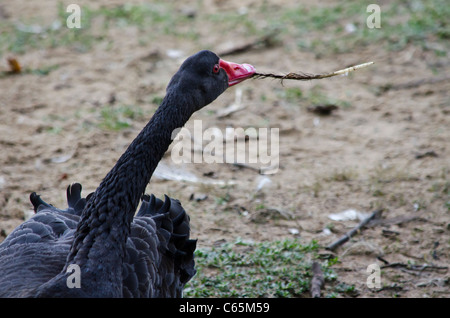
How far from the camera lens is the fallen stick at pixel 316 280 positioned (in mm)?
4456

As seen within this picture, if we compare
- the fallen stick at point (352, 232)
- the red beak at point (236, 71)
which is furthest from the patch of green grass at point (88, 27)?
the red beak at point (236, 71)

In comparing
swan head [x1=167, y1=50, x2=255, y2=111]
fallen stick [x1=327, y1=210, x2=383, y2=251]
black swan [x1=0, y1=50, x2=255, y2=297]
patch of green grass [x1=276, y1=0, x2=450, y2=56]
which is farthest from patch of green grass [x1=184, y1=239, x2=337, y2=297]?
patch of green grass [x1=276, y1=0, x2=450, y2=56]

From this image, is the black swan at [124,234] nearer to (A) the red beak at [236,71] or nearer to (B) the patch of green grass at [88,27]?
(A) the red beak at [236,71]

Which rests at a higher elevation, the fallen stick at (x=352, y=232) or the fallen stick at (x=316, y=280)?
the fallen stick at (x=352, y=232)

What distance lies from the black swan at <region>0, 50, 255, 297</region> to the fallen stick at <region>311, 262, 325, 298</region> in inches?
39.0

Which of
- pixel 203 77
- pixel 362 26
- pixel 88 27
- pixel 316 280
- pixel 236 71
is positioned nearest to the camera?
pixel 203 77

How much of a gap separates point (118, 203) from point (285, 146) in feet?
11.3

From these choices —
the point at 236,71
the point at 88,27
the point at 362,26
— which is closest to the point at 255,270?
the point at 236,71

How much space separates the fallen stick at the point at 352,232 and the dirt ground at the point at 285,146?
57 millimetres

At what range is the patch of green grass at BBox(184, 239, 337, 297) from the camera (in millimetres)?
4559

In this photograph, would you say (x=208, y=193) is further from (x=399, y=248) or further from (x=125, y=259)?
(x=125, y=259)

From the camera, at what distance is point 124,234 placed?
342 cm

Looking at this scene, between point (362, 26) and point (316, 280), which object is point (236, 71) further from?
point (362, 26)

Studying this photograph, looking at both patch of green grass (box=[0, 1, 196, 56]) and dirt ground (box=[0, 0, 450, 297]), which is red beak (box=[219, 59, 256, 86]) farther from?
patch of green grass (box=[0, 1, 196, 56])
